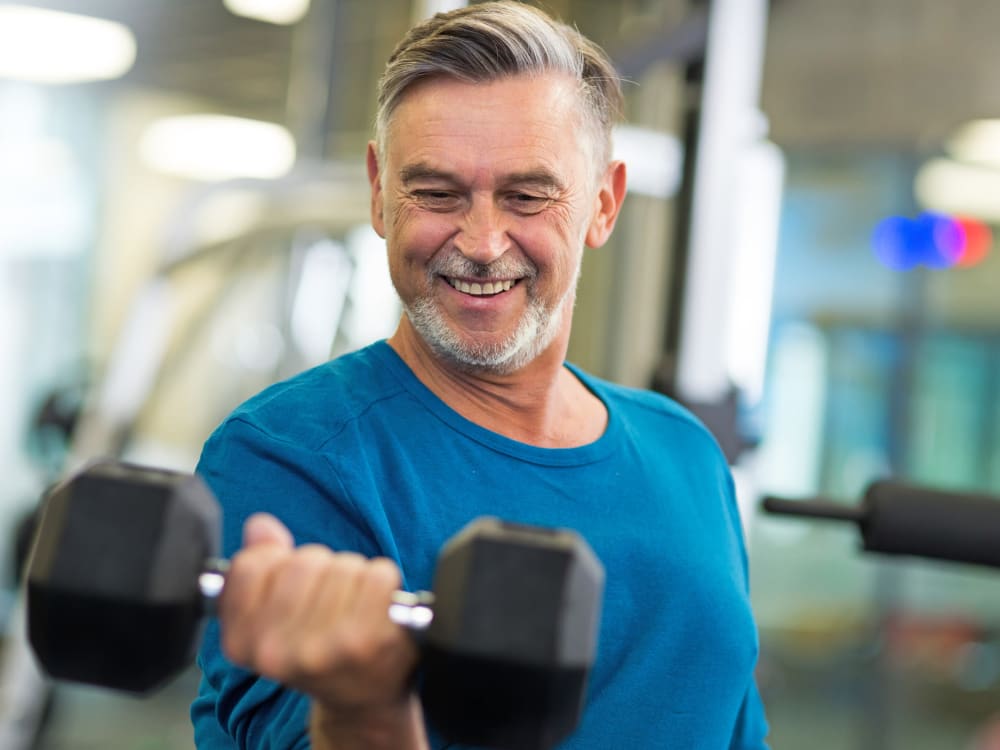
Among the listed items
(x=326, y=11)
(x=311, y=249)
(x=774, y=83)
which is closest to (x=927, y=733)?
(x=774, y=83)

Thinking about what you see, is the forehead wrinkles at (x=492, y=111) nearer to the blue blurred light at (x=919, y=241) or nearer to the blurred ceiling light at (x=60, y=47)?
the blue blurred light at (x=919, y=241)

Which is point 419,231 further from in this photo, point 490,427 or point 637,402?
point 637,402

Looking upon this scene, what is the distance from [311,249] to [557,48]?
2.72 m

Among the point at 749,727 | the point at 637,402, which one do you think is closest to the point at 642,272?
the point at 637,402

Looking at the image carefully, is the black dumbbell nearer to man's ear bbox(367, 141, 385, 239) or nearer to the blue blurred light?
man's ear bbox(367, 141, 385, 239)

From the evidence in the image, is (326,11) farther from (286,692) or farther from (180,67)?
(286,692)

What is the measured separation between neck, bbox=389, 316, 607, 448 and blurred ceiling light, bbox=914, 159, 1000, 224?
3.48 meters

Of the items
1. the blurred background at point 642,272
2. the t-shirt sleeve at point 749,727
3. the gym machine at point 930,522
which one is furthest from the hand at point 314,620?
the blurred background at point 642,272

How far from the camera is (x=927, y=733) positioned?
449cm

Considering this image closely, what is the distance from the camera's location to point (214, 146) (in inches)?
200

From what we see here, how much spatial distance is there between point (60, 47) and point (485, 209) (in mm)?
4355

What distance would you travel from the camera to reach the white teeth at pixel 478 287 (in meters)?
1.08

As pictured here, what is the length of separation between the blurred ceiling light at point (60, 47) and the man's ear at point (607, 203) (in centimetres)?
410

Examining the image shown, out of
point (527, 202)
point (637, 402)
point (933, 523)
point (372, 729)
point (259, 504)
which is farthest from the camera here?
point (933, 523)
